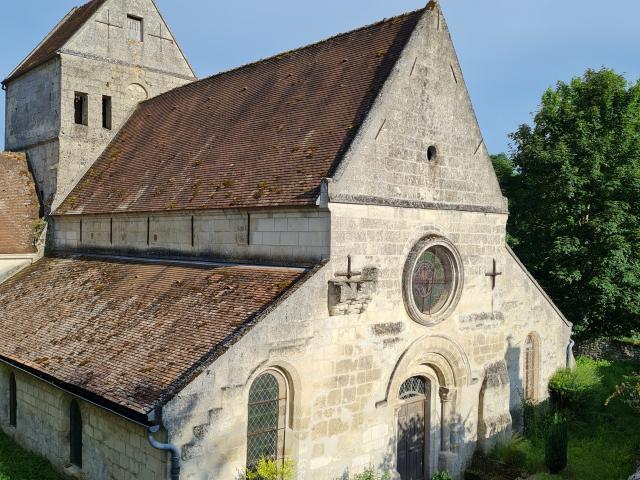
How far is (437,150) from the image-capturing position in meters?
14.5

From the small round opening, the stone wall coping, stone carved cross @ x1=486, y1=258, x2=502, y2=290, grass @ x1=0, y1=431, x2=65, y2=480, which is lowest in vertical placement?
grass @ x1=0, y1=431, x2=65, y2=480

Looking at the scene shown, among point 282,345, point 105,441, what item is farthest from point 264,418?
point 105,441

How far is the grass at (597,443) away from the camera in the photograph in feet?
48.9

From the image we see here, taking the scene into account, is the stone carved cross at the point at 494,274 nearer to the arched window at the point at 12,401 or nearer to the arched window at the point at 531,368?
the arched window at the point at 531,368

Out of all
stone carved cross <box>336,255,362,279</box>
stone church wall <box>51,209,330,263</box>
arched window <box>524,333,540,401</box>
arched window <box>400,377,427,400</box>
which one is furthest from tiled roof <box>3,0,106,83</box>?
arched window <box>524,333,540,401</box>

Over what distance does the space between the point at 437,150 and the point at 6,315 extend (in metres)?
12.8

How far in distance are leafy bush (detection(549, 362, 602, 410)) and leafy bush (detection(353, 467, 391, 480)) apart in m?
7.82

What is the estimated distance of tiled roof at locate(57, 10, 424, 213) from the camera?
13.6 metres

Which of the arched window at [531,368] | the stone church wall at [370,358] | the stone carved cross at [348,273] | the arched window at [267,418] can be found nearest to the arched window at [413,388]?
the stone church wall at [370,358]

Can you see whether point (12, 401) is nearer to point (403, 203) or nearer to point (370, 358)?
point (370, 358)

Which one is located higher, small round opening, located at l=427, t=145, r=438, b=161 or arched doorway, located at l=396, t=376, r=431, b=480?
small round opening, located at l=427, t=145, r=438, b=161

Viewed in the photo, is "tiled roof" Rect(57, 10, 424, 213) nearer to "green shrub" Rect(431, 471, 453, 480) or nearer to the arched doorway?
the arched doorway

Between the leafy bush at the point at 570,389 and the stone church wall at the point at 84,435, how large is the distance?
13167 mm

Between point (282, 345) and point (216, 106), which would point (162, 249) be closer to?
point (216, 106)
